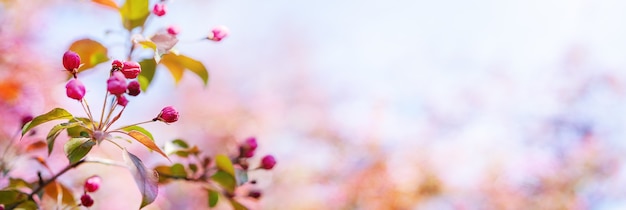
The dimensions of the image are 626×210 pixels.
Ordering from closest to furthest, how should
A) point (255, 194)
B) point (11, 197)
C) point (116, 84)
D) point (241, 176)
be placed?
point (116, 84)
point (11, 197)
point (241, 176)
point (255, 194)

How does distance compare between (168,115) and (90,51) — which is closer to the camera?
Answer: (168,115)

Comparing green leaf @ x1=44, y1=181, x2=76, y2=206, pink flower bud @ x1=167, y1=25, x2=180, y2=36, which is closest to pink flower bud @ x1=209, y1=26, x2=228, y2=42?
pink flower bud @ x1=167, y1=25, x2=180, y2=36

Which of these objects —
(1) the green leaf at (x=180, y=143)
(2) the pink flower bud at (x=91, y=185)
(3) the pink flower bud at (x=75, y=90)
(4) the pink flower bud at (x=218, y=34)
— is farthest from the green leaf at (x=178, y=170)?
(3) the pink flower bud at (x=75, y=90)

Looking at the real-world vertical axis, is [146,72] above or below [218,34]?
below

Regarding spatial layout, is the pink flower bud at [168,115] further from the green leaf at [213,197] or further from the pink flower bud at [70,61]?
the green leaf at [213,197]

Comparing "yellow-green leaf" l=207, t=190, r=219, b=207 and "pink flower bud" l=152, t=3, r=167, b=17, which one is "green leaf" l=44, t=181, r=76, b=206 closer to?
"yellow-green leaf" l=207, t=190, r=219, b=207

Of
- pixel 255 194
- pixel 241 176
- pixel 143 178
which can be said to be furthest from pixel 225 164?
pixel 143 178

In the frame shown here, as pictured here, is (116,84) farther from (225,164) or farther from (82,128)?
(225,164)
